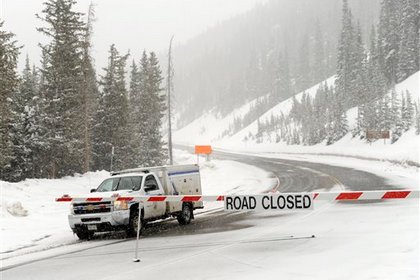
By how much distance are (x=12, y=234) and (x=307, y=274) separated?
10.2m

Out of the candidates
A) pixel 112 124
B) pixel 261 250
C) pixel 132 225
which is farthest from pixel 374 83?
pixel 261 250

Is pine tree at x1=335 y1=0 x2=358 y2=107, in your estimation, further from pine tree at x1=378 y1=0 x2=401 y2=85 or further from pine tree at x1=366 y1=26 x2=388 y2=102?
pine tree at x1=366 y1=26 x2=388 y2=102

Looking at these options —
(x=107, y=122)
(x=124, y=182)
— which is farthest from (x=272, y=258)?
(x=107, y=122)

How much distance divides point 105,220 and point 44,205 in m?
8.99

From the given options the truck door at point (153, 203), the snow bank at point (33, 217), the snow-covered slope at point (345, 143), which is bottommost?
the snow bank at point (33, 217)

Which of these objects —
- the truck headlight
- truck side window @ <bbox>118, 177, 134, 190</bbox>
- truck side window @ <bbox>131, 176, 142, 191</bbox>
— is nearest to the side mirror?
truck side window @ <bbox>131, 176, 142, 191</bbox>

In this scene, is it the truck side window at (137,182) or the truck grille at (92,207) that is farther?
the truck side window at (137,182)

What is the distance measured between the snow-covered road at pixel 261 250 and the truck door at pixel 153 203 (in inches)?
22.2

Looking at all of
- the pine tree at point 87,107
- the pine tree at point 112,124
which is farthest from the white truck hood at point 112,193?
the pine tree at point 112,124

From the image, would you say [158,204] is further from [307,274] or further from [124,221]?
[307,274]

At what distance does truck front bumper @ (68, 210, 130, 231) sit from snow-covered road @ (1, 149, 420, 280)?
45 cm

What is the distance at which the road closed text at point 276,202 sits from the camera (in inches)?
391

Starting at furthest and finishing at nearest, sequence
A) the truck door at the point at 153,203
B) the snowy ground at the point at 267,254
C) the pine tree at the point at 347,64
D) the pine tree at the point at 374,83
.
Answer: the pine tree at the point at 347,64
the pine tree at the point at 374,83
the truck door at the point at 153,203
the snowy ground at the point at 267,254

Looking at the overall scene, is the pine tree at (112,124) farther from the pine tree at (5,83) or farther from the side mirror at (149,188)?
the side mirror at (149,188)
